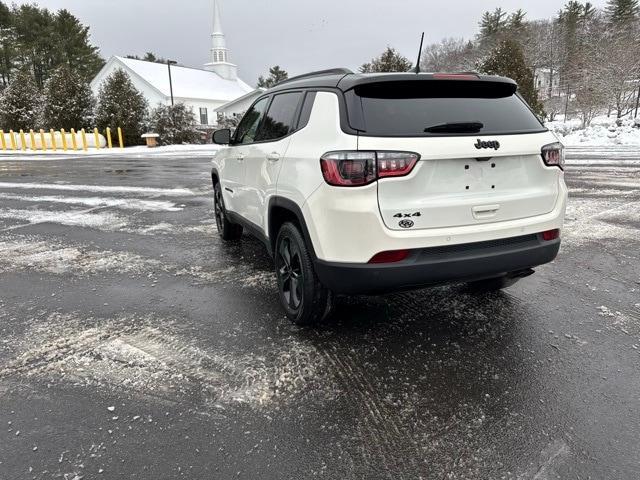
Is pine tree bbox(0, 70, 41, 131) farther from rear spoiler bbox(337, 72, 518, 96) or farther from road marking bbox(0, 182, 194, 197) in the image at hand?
rear spoiler bbox(337, 72, 518, 96)

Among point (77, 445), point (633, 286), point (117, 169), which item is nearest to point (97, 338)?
point (77, 445)

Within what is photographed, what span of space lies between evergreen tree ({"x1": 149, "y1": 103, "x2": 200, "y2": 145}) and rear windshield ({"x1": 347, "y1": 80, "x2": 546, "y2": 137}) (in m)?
31.9

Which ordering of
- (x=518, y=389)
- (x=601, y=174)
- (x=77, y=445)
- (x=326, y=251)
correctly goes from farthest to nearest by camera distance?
(x=601, y=174), (x=326, y=251), (x=518, y=389), (x=77, y=445)

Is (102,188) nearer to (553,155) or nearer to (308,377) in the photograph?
(308,377)

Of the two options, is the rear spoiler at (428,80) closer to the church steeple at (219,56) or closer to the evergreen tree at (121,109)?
the evergreen tree at (121,109)

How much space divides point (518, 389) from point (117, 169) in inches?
668

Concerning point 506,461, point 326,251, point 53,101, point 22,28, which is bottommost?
point 506,461

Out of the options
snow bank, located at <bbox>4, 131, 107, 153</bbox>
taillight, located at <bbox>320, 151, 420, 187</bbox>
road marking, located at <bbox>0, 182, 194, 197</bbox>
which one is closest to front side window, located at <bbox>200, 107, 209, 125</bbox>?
snow bank, located at <bbox>4, 131, 107, 153</bbox>

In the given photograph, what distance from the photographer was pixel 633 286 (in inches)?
175

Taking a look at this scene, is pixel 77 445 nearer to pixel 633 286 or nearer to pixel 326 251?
pixel 326 251

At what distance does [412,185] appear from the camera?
2961 mm

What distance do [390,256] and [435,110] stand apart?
1.04m

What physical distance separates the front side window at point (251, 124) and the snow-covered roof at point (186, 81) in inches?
1689

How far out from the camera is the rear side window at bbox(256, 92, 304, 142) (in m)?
3.90
